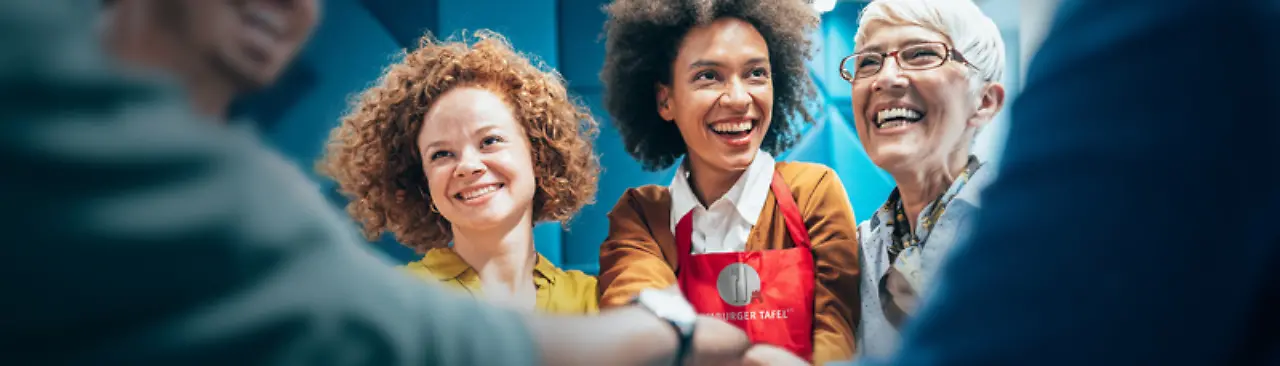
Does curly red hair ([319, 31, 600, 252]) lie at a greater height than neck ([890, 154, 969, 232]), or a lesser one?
greater

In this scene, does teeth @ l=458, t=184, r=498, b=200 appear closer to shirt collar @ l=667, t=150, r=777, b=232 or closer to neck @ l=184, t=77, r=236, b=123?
shirt collar @ l=667, t=150, r=777, b=232

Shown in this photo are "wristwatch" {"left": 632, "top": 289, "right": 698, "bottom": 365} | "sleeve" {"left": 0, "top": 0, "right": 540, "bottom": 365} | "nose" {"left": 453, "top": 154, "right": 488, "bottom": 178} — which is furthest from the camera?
"nose" {"left": 453, "top": 154, "right": 488, "bottom": 178}

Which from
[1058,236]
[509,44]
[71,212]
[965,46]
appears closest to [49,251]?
[71,212]

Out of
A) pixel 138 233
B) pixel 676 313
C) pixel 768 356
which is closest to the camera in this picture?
pixel 138 233

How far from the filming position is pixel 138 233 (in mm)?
290

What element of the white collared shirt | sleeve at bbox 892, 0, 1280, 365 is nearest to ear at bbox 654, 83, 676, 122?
the white collared shirt

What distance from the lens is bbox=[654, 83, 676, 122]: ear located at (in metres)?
1.27

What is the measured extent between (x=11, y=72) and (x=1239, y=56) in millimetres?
445

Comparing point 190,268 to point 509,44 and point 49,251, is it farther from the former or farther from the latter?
point 509,44

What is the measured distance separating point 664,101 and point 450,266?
407 mm

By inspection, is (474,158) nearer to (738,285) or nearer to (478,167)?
(478,167)

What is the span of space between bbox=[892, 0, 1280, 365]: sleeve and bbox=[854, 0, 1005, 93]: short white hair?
2.73 ft

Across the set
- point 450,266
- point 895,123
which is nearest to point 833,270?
point 895,123

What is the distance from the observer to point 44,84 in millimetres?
277
